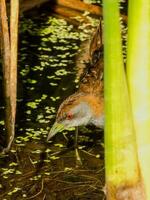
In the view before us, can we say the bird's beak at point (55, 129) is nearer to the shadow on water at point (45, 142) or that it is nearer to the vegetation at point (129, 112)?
the shadow on water at point (45, 142)

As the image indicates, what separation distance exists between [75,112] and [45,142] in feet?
1.27

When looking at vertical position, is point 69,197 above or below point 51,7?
below

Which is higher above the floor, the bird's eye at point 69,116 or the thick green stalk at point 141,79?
the thick green stalk at point 141,79

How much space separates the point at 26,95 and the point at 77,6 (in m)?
2.38

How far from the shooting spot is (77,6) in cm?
728

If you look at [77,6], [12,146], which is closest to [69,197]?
[12,146]

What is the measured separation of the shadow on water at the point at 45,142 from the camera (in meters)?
3.90

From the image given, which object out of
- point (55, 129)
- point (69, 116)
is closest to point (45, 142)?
point (55, 129)

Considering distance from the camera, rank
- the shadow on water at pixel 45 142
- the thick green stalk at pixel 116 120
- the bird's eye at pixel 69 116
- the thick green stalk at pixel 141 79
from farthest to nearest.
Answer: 1. the bird's eye at pixel 69 116
2. the shadow on water at pixel 45 142
3. the thick green stalk at pixel 141 79
4. the thick green stalk at pixel 116 120

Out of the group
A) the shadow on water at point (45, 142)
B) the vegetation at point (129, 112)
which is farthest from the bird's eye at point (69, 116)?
the vegetation at point (129, 112)

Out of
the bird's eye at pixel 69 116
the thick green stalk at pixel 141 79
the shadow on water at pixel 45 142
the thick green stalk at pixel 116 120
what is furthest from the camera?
the bird's eye at pixel 69 116

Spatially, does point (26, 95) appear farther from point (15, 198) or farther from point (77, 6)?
point (77, 6)

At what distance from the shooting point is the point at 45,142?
4461 mm

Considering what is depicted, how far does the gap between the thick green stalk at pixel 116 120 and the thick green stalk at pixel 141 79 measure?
0.05m
